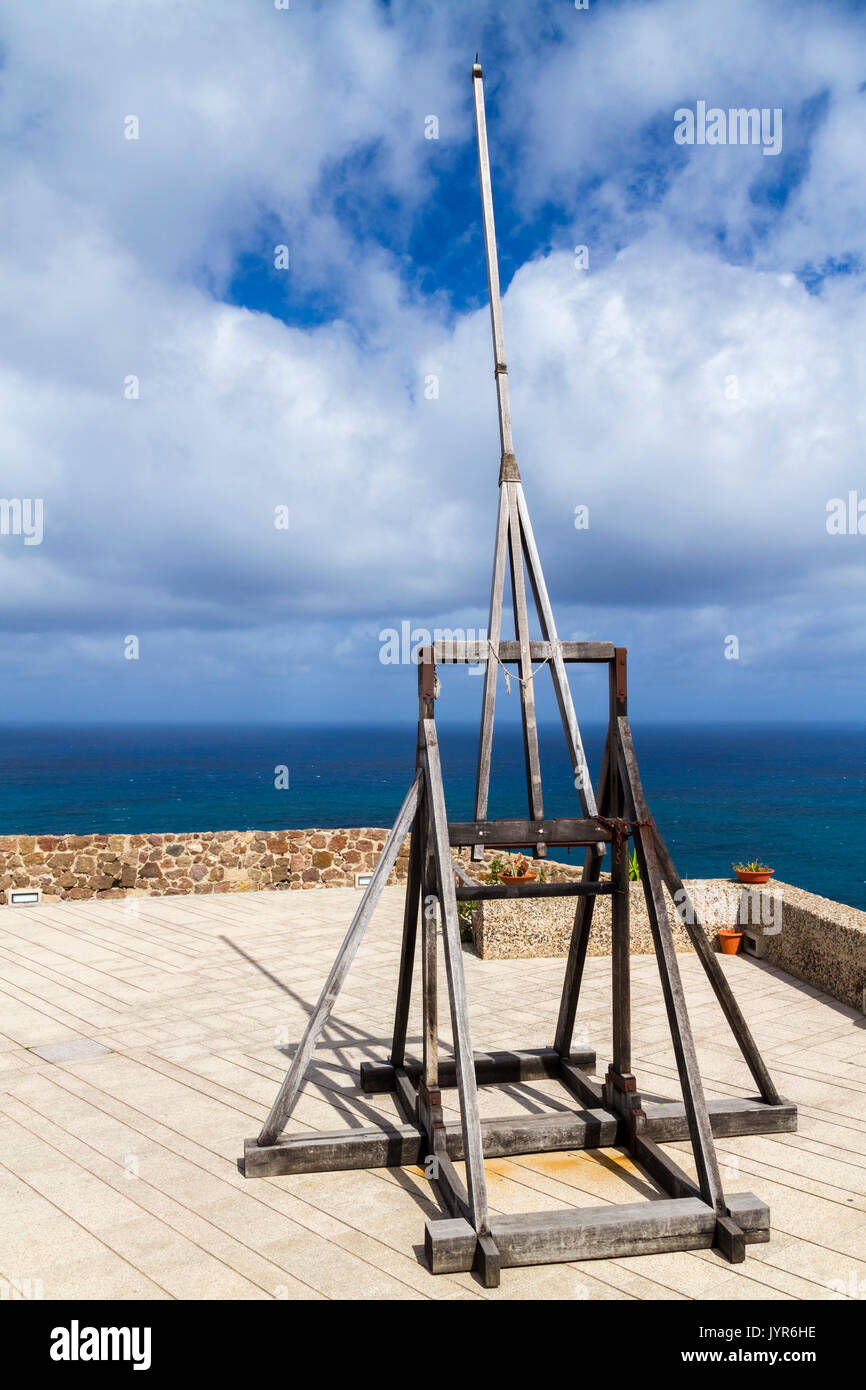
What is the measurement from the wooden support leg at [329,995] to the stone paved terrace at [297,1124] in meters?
0.32

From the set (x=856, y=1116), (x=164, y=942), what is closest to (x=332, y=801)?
(x=164, y=942)

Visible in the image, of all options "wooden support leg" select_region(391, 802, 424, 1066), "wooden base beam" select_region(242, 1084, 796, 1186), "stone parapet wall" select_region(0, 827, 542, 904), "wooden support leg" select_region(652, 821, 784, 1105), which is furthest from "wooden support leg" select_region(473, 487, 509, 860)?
"stone parapet wall" select_region(0, 827, 542, 904)

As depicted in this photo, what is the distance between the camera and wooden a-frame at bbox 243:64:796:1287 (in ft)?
16.9

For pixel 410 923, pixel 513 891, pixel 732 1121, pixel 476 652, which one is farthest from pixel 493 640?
pixel 732 1121

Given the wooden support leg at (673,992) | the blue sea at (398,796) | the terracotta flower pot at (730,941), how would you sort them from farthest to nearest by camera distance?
the blue sea at (398,796), the terracotta flower pot at (730,941), the wooden support leg at (673,992)

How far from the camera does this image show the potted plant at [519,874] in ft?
37.3

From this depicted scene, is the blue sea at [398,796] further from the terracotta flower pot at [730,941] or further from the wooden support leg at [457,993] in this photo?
the wooden support leg at [457,993]

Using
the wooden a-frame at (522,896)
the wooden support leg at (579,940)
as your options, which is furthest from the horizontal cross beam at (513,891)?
the wooden support leg at (579,940)

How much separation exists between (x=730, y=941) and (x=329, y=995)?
6.47 m

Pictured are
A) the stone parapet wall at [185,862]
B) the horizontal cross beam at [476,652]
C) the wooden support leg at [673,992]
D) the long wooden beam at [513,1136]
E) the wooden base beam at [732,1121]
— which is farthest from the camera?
the stone parapet wall at [185,862]

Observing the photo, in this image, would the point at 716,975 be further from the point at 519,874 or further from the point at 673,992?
the point at 519,874

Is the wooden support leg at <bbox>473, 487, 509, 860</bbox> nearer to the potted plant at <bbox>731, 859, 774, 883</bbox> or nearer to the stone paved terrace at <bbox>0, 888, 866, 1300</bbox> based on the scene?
the stone paved terrace at <bbox>0, 888, 866, 1300</bbox>

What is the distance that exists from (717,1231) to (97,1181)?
3.14m
